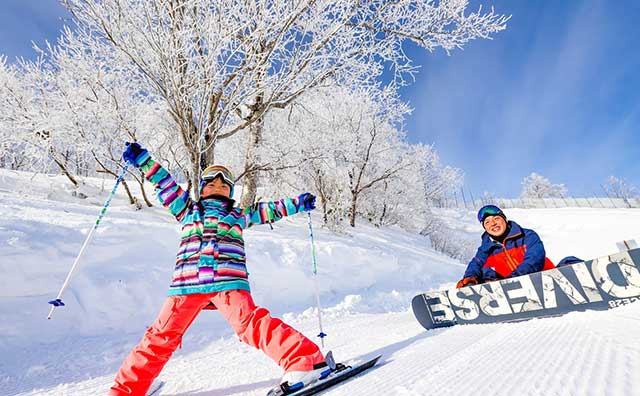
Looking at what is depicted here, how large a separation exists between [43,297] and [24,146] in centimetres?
863

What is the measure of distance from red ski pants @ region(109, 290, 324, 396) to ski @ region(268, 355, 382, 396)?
96mm

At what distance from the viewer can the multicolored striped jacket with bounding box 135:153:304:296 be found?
5.83 ft

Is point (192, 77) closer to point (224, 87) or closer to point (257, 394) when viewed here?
point (224, 87)

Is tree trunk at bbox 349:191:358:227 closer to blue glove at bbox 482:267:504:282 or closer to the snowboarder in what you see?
the snowboarder

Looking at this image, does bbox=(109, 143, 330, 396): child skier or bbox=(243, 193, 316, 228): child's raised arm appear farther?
bbox=(243, 193, 316, 228): child's raised arm

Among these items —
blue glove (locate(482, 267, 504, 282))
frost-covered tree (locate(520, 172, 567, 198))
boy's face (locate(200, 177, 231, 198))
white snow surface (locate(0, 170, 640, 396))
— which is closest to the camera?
white snow surface (locate(0, 170, 640, 396))

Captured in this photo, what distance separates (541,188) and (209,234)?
64.1m

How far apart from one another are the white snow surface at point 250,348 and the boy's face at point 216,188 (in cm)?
130

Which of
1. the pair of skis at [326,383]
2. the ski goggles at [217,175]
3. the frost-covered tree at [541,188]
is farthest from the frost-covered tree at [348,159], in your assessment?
the frost-covered tree at [541,188]

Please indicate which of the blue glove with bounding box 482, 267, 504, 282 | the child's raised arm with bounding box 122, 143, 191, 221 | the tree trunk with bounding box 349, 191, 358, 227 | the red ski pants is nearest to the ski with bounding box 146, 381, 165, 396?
the red ski pants

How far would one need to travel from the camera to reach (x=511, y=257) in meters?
3.09

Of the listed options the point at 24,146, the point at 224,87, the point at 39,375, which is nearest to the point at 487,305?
the point at 39,375

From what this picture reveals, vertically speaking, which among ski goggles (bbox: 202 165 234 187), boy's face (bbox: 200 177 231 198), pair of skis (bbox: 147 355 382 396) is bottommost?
pair of skis (bbox: 147 355 382 396)

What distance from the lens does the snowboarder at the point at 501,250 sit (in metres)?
2.91
